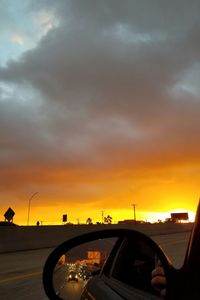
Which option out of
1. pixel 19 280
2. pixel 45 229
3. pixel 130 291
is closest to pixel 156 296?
pixel 130 291

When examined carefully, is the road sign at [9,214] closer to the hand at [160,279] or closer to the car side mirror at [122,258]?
the car side mirror at [122,258]

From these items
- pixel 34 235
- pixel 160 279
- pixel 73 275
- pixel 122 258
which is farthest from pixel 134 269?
pixel 34 235

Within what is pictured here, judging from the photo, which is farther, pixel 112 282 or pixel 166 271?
pixel 112 282

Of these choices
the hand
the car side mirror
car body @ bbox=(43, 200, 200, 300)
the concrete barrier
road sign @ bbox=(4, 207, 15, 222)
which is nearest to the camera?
car body @ bbox=(43, 200, 200, 300)

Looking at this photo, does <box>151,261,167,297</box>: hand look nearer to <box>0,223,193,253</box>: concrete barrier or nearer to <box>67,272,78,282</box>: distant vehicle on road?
<box>67,272,78,282</box>: distant vehicle on road

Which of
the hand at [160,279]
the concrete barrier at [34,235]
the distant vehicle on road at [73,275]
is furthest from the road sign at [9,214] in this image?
the hand at [160,279]

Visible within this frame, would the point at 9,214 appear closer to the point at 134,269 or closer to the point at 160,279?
the point at 134,269

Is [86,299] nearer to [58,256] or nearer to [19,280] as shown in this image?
[58,256]

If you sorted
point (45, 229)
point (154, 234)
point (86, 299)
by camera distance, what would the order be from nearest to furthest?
1. point (86, 299)
2. point (45, 229)
3. point (154, 234)

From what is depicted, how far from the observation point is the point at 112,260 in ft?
15.6

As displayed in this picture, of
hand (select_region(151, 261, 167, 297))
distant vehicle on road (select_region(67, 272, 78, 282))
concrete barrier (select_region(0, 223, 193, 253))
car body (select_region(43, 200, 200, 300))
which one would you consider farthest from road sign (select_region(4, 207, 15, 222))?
hand (select_region(151, 261, 167, 297))

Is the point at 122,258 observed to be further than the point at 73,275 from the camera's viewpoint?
No

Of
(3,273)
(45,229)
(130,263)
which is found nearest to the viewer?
(130,263)

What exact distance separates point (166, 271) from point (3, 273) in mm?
19364
